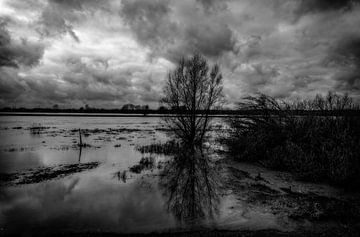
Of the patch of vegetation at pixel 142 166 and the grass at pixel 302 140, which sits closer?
the grass at pixel 302 140

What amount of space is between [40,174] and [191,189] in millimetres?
7964

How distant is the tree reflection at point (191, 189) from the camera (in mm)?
7148

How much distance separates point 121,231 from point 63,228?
5.13 ft

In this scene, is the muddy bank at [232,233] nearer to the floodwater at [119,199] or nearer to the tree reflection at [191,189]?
the floodwater at [119,199]

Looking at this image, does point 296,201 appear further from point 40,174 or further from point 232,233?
point 40,174

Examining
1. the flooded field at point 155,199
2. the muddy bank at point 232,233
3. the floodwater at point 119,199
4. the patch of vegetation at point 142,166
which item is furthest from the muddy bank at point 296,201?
the patch of vegetation at point 142,166

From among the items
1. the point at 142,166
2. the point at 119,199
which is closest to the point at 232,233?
the point at 119,199

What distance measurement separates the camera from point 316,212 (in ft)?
22.9

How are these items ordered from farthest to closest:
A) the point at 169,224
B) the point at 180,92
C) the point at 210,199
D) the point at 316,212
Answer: the point at 180,92 < the point at 210,199 < the point at 316,212 < the point at 169,224

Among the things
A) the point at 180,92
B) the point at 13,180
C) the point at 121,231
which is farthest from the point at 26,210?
the point at 180,92

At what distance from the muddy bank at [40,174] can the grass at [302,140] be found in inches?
394

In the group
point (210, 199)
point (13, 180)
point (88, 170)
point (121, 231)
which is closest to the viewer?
point (121, 231)

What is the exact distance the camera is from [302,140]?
1347cm

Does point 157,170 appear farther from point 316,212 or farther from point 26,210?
point 316,212
